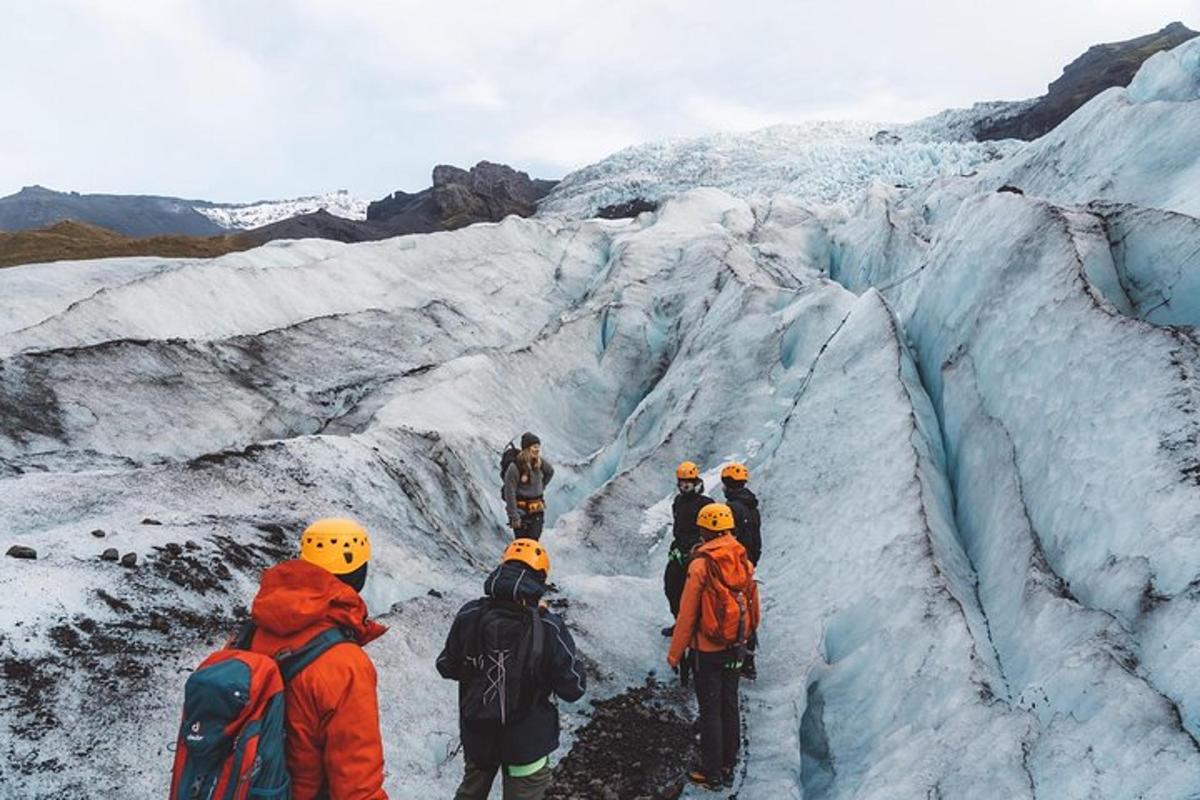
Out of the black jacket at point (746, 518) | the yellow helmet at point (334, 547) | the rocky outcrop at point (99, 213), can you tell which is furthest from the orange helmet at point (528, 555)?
the rocky outcrop at point (99, 213)

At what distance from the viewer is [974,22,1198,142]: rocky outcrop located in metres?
66.3

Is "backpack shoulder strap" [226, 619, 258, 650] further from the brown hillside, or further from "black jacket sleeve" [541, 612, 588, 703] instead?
the brown hillside

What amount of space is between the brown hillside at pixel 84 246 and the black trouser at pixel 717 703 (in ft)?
129

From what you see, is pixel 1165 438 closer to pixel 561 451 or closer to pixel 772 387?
pixel 772 387

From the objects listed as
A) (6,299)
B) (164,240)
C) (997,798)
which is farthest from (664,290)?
(164,240)

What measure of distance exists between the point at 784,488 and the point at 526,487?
13.3 feet

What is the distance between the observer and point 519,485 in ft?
Answer: 36.8

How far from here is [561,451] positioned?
20.5 metres

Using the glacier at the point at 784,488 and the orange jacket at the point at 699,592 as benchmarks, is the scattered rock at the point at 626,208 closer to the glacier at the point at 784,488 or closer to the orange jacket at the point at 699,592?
the glacier at the point at 784,488

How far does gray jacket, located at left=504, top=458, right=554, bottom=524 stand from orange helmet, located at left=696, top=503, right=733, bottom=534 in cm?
473

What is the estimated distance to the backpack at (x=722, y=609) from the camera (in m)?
6.56

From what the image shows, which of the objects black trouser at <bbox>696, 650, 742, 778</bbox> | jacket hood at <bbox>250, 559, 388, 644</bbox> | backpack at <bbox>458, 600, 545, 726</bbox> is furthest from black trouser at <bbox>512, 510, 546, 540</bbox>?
jacket hood at <bbox>250, 559, 388, 644</bbox>

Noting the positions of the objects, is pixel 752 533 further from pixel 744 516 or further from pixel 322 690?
pixel 322 690

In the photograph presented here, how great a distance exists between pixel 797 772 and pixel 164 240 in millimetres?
48618
